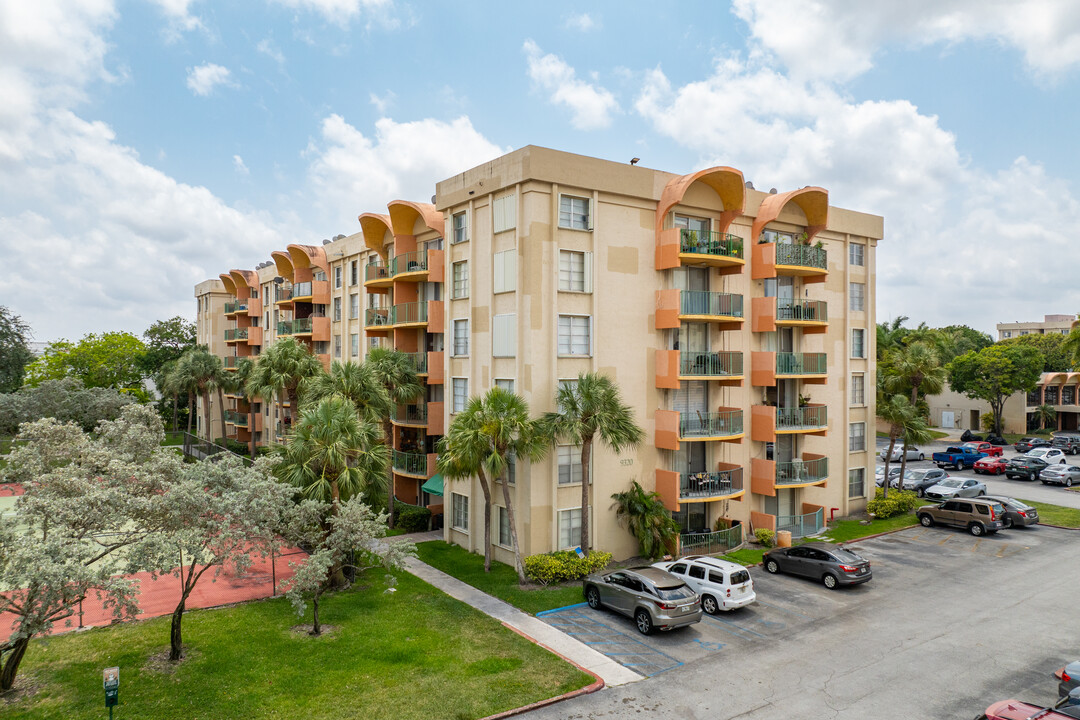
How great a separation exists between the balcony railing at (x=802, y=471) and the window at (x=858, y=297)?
9762mm

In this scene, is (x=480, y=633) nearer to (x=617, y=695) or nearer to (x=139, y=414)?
(x=617, y=695)

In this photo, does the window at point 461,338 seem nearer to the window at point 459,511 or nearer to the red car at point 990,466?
the window at point 459,511

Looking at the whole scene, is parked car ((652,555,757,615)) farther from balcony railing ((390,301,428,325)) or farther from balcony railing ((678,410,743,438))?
balcony railing ((390,301,428,325))

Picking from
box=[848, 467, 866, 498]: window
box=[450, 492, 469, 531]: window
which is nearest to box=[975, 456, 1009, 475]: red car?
box=[848, 467, 866, 498]: window

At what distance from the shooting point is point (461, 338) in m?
29.8

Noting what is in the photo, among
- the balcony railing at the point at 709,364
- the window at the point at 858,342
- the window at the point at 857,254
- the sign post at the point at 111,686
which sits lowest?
Answer: the sign post at the point at 111,686

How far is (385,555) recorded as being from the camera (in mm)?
19922

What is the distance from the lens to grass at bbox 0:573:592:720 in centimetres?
1488

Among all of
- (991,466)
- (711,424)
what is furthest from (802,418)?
(991,466)

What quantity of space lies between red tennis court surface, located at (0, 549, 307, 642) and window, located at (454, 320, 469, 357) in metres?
11.4

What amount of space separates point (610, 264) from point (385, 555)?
14407 mm

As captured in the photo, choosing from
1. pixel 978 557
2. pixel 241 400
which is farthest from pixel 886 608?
pixel 241 400

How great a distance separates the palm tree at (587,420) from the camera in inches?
949

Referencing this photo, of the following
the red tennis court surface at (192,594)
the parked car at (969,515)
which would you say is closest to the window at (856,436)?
the parked car at (969,515)
